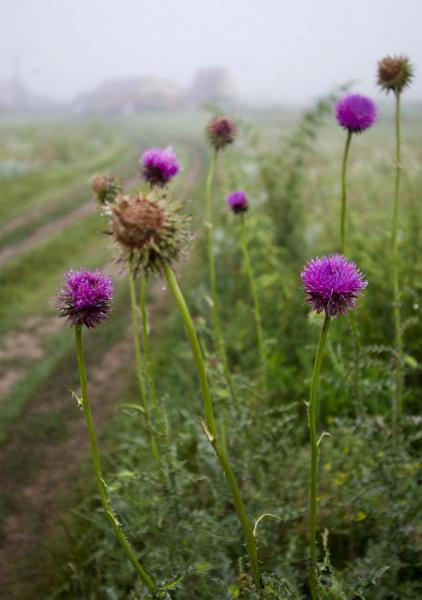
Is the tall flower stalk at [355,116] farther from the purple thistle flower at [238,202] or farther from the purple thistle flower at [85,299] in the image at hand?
the purple thistle flower at [85,299]

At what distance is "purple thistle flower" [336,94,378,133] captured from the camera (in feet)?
11.1

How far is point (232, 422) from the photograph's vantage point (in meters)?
3.85

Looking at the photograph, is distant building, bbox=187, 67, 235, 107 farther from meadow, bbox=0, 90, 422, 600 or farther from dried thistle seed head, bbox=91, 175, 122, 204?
dried thistle seed head, bbox=91, 175, 122, 204

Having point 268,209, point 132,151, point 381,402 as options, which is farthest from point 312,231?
point 132,151

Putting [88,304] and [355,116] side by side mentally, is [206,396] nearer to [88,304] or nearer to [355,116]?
[88,304]

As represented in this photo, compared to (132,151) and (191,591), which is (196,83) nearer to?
(132,151)

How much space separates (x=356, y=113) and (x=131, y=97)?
83075mm

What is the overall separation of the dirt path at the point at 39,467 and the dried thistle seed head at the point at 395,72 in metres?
5.15

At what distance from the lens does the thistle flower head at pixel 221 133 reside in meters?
4.33

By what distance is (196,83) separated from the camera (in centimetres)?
8988

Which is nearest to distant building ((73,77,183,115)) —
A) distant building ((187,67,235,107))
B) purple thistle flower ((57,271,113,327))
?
distant building ((187,67,235,107))

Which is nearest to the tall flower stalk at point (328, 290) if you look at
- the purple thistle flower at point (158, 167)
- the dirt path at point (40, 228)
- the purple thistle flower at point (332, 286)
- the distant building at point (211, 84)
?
the purple thistle flower at point (332, 286)

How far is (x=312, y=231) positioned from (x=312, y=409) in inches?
294

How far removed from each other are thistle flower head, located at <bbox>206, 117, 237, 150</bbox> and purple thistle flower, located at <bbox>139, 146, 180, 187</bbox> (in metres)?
1.03
